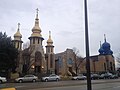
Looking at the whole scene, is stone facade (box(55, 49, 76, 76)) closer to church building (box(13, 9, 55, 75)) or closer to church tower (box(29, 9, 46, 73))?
church building (box(13, 9, 55, 75))

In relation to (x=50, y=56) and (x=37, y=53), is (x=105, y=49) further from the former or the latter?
(x=37, y=53)

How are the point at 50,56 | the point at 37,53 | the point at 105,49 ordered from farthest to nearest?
the point at 105,49
the point at 50,56
the point at 37,53

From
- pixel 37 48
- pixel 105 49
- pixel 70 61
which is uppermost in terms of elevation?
pixel 105 49

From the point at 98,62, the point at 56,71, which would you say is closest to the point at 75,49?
the point at 56,71

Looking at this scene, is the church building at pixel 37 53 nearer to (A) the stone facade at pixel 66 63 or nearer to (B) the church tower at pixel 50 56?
(B) the church tower at pixel 50 56

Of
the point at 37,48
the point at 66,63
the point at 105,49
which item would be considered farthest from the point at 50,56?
the point at 105,49

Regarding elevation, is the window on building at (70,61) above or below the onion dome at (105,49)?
below

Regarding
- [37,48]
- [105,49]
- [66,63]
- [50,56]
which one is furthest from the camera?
[105,49]

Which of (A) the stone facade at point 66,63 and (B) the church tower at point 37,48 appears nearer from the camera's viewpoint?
(B) the church tower at point 37,48

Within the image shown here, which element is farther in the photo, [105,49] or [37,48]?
[105,49]

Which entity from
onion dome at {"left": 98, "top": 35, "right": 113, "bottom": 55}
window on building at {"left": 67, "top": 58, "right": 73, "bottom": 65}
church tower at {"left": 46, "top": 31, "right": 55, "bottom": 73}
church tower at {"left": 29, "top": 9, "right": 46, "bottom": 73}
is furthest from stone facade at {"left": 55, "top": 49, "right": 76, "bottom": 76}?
onion dome at {"left": 98, "top": 35, "right": 113, "bottom": 55}

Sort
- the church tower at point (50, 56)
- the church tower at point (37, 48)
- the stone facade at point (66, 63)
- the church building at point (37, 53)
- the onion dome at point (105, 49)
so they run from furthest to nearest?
the onion dome at point (105, 49), the stone facade at point (66, 63), the church tower at point (50, 56), the church tower at point (37, 48), the church building at point (37, 53)

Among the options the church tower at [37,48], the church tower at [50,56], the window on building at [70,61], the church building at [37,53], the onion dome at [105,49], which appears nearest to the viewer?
the church building at [37,53]

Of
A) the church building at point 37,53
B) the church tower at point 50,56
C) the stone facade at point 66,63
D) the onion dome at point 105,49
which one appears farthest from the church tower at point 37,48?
the onion dome at point 105,49
